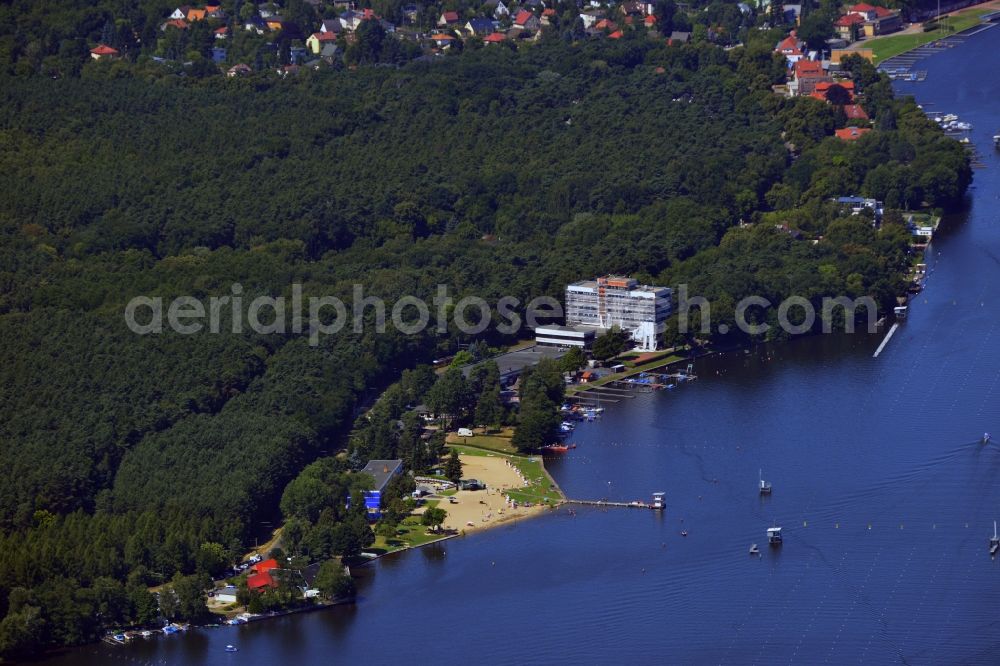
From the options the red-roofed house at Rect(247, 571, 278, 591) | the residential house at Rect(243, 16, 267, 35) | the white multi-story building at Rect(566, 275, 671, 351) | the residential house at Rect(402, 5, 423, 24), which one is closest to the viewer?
the red-roofed house at Rect(247, 571, 278, 591)

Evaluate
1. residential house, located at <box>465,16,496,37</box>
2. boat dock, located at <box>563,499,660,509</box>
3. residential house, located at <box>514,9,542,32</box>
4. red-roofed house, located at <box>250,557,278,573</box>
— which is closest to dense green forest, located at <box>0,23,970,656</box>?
red-roofed house, located at <box>250,557,278,573</box>

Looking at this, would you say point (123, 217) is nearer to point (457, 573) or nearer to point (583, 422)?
point (583, 422)

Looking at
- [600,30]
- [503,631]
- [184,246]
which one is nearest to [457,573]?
[503,631]

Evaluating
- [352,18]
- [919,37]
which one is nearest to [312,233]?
[352,18]

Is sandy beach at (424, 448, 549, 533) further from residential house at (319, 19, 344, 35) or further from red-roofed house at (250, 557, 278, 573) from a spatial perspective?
residential house at (319, 19, 344, 35)

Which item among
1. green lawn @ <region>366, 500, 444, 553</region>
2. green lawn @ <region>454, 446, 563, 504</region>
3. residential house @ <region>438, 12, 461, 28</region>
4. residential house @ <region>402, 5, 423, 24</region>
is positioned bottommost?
green lawn @ <region>366, 500, 444, 553</region>
